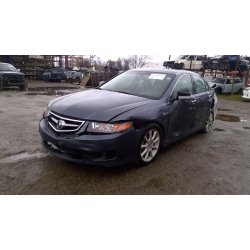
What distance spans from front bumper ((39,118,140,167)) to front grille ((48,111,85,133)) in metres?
0.08

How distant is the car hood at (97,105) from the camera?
2.67m

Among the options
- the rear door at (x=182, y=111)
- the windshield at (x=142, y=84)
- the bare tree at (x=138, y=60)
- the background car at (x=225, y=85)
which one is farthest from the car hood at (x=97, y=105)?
the bare tree at (x=138, y=60)

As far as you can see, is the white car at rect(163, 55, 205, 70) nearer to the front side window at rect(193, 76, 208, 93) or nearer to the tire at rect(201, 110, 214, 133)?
the tire at rect(201, 110, 214, 133)

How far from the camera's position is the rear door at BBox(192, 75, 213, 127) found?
432 centimetres

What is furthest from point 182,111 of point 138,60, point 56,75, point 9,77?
point 138,60

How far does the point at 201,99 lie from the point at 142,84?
1.45 metres

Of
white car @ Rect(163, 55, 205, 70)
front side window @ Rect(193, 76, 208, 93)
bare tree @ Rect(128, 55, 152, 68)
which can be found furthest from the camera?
bare tree @ Rect(128, 55, 152, 68)

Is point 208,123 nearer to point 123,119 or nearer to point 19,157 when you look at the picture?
point 123,119

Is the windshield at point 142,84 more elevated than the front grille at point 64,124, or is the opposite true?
the windshield at point 142,84

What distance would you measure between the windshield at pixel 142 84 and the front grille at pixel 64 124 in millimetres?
1244

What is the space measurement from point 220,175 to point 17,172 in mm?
2882

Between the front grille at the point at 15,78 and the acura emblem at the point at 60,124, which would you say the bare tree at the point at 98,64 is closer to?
the front grille at the point at 15,78

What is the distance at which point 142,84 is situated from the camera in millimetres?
3740

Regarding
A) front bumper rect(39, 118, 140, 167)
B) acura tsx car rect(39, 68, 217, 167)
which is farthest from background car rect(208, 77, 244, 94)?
front bumper rect(39, 118, 140, 167)
